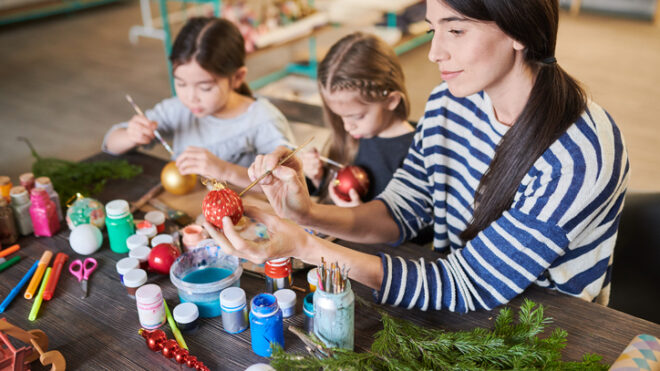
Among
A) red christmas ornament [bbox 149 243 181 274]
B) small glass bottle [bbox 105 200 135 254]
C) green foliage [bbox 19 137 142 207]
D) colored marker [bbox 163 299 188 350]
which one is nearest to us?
colored marker [bbox 163 299 188 350]

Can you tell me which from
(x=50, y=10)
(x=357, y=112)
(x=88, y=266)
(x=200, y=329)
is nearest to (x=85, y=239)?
(x=88, y=266)

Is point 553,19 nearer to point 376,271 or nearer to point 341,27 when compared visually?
point 376,271

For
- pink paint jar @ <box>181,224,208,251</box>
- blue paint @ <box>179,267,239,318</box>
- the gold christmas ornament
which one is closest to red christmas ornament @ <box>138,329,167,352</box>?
blue paint @ <box>179,267,239,318</box>

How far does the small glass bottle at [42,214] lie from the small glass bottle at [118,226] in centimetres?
17

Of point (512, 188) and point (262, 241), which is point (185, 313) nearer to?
point (262, 241)

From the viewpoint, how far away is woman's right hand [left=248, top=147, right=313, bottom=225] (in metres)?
1.28

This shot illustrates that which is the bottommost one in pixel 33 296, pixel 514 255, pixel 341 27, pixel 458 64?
pixel 341 27

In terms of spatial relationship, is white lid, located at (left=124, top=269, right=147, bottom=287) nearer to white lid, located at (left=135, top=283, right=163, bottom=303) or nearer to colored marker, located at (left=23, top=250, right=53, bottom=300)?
white lid, located at (left=135, top=283, right=163, bottom=303)

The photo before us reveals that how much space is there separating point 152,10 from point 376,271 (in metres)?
6.62

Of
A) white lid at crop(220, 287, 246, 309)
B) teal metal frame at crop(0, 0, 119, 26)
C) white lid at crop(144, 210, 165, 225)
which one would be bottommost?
teal metal frame at crop(0, 0, 119, 26)

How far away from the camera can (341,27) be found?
5.05 metres

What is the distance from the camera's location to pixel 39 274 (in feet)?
4.43

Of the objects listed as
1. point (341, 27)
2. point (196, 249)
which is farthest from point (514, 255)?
point (341, 27)

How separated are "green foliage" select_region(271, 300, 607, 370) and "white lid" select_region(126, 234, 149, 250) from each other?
54 cm
